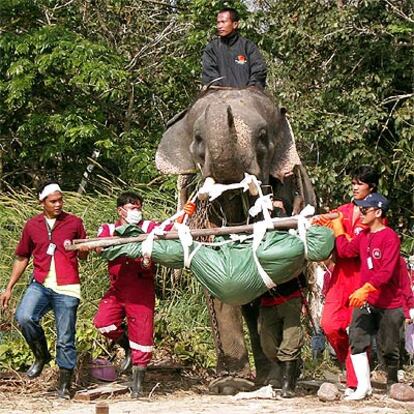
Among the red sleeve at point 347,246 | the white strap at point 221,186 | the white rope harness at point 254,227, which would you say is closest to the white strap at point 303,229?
the white rope harness at point 254,227

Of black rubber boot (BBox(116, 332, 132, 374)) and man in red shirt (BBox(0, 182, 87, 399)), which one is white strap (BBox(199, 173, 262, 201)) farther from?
black rubber boot (BBox(116, 332, 132, 374))

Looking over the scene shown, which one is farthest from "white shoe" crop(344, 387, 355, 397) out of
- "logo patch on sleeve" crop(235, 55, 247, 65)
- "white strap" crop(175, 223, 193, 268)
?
"logo patch on sleeve" crop(235, 55, 247, 65)

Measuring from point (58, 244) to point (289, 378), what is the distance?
2.02 metres

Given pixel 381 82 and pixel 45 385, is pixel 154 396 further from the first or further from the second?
pixel 381 82

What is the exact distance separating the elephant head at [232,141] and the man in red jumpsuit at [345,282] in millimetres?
703

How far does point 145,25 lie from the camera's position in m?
17.1

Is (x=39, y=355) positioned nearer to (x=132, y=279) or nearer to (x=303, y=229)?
(x=132, y=279)

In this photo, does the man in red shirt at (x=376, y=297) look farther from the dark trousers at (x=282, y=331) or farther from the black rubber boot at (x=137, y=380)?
the black rubber boot at (x=137, y=380)

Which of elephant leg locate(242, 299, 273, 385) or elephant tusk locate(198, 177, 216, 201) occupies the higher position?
elephant tusk locate(198, 177, 216, 201)

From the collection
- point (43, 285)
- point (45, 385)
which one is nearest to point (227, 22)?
point (43, 285)

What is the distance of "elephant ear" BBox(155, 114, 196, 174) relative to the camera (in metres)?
8.88

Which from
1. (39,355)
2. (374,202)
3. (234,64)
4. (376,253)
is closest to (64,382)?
(39,355)

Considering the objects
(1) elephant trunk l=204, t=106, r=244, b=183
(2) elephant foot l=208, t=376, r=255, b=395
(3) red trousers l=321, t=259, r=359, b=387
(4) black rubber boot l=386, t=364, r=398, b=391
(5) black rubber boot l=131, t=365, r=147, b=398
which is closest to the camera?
(1) elephant trunk l=204, t=106, r=244, b=183

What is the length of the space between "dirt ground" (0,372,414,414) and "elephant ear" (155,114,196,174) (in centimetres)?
173
